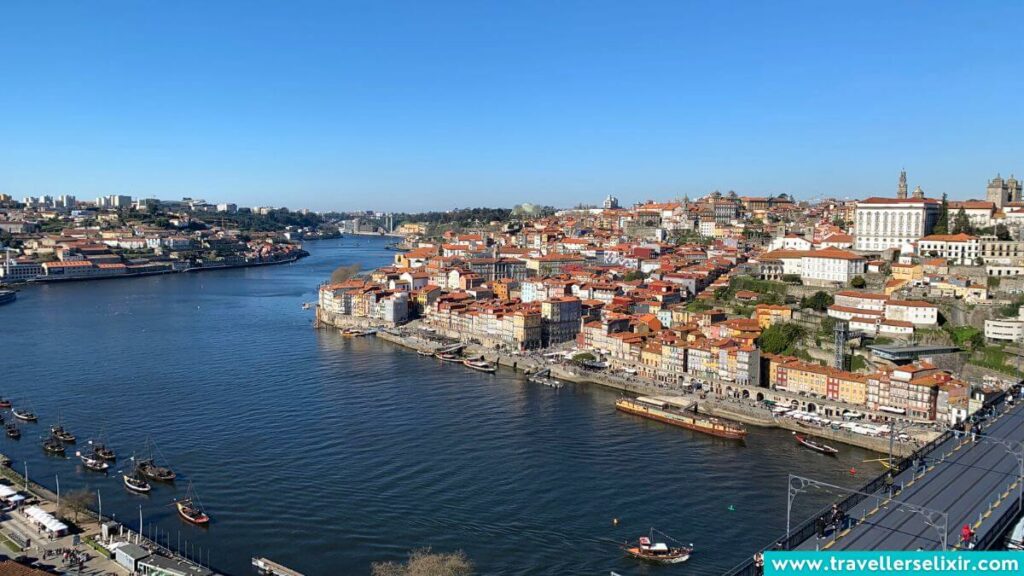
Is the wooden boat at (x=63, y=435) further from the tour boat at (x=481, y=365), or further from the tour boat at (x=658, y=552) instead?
the tour boat at (x=481, y=365)

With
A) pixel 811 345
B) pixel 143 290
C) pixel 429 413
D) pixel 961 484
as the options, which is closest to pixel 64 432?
pixel 429 413

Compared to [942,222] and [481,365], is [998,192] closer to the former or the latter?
[942,222]

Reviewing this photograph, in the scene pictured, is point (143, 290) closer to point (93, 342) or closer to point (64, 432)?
point (93, 342)

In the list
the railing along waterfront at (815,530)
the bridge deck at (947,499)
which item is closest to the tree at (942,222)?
the bridge deck at (947,499)

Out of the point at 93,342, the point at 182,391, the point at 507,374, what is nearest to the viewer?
the point at 182,391

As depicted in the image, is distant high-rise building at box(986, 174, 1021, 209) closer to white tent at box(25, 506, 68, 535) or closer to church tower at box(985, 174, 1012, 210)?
church tower at box(985, 174, 1012, 210)

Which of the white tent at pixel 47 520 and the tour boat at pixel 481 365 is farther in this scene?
the tour boat at pixel 481 365

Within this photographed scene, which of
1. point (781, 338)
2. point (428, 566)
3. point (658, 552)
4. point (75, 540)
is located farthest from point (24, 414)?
point (781, 338)

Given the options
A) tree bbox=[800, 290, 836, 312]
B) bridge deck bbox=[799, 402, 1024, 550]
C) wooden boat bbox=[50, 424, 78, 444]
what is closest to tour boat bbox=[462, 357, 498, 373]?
tree bbox=[800, 290, 836, 312]
